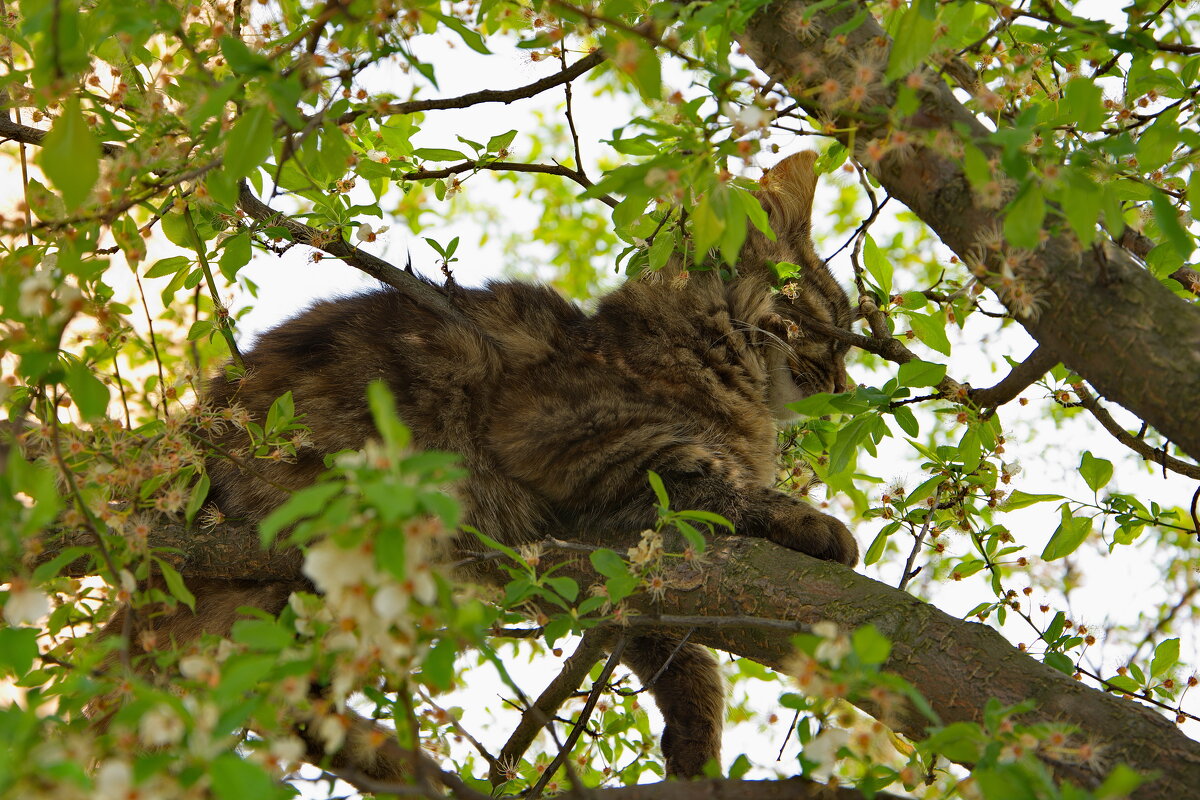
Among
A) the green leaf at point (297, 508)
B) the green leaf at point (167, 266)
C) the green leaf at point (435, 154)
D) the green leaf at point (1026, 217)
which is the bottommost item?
the green leaf at point (297, 508)

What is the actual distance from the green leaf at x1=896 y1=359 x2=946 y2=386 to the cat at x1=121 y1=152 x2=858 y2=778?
721mm

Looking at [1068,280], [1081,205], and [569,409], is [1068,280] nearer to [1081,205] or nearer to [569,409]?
[1081,205]

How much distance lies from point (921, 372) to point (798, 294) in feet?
4.42

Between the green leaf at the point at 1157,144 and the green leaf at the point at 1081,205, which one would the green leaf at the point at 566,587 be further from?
the green leaf at the point at 1157,144

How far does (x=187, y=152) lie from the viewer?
173 centimetres

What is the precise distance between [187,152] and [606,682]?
144 cm

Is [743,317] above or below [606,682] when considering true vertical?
above

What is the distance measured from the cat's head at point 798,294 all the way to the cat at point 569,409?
41 mm

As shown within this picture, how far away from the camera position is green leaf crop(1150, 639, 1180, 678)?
1940 millimetres

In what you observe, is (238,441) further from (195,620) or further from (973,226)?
(973,226)

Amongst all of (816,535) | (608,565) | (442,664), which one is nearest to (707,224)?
(608,565)

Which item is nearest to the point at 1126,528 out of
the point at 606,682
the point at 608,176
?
the point at 606,682

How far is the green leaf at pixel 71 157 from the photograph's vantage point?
110 cm

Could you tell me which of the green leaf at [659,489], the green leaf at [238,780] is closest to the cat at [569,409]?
the green leaf at [659,489]
